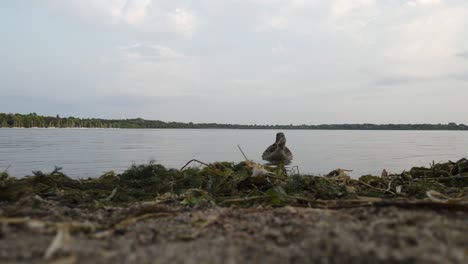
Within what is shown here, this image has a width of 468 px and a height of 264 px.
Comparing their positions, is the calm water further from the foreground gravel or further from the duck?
the foreground gravel

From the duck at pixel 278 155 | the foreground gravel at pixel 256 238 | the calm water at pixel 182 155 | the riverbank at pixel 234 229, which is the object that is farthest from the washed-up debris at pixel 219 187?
the duck at pixel 278 155

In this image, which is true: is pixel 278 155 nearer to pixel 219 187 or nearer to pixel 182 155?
pixel 182 155

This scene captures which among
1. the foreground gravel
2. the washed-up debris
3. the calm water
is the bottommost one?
the calm water

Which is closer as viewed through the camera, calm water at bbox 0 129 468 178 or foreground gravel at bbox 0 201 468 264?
foreground gravel at bbox 0 201 468 264

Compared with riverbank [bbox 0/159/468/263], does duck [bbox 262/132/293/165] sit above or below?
below

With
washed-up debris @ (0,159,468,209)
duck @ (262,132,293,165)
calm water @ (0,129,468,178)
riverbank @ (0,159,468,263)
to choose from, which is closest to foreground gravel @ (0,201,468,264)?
riverbank @ (0,159,468,263)

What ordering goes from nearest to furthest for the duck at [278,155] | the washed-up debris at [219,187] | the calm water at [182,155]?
the washed-up debris at [219,187]
the calm water at [182,155]
the duck at [278,155]

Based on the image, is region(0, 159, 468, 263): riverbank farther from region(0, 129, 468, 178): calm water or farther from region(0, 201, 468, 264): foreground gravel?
region(0, 129, 468, 178): calm water

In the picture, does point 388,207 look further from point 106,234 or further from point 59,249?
point 59,249

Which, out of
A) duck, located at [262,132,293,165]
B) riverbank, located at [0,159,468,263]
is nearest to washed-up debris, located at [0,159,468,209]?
riverbank, located at [0,159,468,263]

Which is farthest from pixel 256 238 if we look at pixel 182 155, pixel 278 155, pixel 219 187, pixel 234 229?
pixel 182 155

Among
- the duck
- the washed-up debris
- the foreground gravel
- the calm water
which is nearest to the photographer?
the foreground gravel

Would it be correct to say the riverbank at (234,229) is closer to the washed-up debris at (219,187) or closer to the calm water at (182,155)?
the washed-up debris at (219,187)

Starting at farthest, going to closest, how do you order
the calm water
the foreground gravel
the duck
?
1. the duck
2. the calm water
3. the foreground gravel
